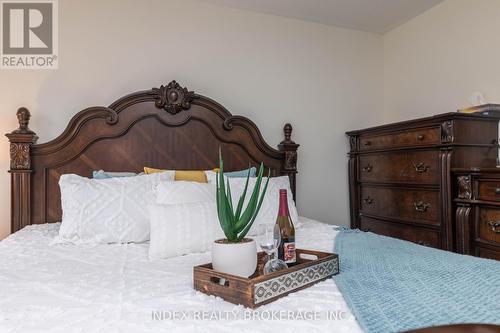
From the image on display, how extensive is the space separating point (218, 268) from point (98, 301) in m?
0.34

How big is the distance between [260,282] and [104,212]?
1.16 meters

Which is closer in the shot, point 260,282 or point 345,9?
point 260,282

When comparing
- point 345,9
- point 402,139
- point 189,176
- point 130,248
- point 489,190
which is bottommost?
point 130,248

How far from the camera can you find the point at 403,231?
265 centimetres

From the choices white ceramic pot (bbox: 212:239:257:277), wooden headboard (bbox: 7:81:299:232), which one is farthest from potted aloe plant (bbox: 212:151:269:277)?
wooden headboard (bbox: 7:81:299:232)

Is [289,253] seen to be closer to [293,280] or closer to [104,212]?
[293,280]

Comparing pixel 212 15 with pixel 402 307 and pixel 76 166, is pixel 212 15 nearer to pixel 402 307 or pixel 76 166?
pixel 76 166

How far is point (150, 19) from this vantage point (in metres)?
2.65

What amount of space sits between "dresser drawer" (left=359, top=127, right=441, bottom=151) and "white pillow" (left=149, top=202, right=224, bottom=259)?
5.24 feet

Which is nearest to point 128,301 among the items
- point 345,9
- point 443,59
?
point 345,9

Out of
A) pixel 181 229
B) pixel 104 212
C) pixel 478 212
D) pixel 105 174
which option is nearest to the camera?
pixel 181 229

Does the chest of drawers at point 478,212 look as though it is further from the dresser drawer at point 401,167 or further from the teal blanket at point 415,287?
the teal blanket at point 415,287

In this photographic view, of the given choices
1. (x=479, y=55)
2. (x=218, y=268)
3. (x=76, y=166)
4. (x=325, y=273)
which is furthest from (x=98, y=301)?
(x=479, y=55)

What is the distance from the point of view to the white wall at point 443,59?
98.5 inches
